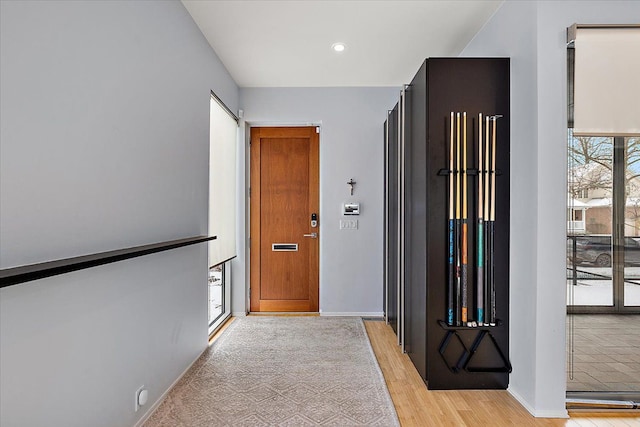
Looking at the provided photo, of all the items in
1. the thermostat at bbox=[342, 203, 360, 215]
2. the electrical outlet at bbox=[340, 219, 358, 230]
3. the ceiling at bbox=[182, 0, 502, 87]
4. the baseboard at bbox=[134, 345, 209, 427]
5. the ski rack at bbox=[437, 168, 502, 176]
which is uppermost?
the ceiling at bbox=[182, 0, 502, 87]

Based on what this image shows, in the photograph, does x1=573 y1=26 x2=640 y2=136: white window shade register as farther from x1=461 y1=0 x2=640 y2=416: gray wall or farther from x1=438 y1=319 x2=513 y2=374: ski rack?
x1=438 y1=319 x2=513 y2=374: ski rack

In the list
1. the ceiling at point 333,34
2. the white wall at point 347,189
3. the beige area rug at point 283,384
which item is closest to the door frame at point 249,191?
the white wall at point 347,189

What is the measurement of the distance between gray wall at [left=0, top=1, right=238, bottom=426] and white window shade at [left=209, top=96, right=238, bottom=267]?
0.86 metres

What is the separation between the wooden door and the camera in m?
4.59

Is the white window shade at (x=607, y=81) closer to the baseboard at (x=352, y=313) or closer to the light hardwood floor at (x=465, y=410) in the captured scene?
the light hardwood floor at (x=465, y=410)

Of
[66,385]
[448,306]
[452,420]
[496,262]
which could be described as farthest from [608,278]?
[66,385]

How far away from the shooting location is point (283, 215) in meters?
4.61

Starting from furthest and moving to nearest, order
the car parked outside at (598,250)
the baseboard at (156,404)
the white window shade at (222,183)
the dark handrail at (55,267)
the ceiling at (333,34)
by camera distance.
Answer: the white window shade at (222,183), the ceiling at (333,34), the car parked outside at (598,250), the baseboard at (156,404), the dark handrail at (55,267)

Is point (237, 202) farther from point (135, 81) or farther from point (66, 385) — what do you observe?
point (66, 385)

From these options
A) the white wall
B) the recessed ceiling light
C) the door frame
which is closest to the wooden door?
the door frame

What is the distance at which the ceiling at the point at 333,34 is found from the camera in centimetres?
273

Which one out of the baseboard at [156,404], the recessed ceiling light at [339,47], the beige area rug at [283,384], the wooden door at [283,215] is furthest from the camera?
the wooden door at [283,215]

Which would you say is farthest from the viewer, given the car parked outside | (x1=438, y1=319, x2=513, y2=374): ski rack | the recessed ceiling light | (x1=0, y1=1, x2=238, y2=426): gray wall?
the recessed ceiling light

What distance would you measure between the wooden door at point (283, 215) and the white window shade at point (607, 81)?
9.42ft
